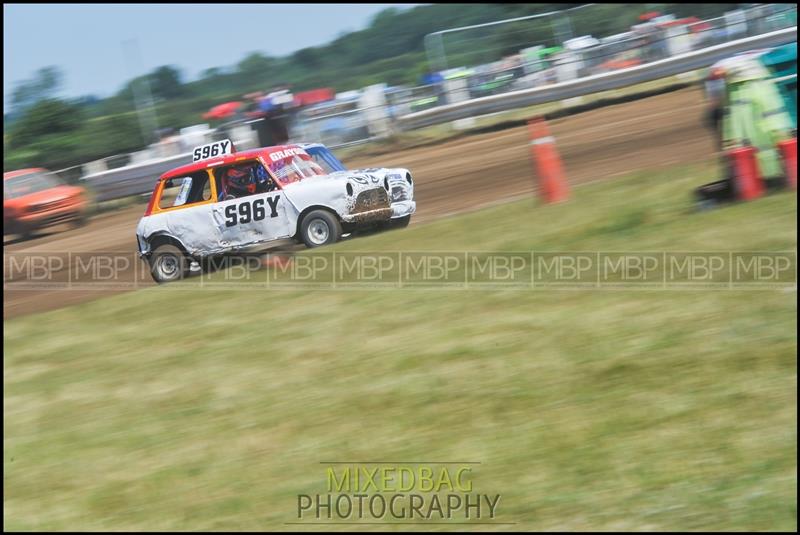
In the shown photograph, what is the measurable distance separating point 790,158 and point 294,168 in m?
4.56

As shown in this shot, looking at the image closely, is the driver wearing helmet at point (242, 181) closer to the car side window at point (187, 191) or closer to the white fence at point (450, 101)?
the car side window at point (187, 191)

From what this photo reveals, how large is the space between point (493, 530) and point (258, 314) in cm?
380

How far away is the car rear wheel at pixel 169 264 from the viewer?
29.3 feet

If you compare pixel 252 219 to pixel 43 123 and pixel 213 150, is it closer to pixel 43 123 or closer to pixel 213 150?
pixel 213 150

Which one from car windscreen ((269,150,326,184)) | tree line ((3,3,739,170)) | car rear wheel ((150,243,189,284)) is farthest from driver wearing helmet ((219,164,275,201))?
tree line ((3,3,739,170))

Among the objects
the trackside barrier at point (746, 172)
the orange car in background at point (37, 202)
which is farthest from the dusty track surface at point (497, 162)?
the trackside barrier at point (746, 172)

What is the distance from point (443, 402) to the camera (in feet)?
17.6

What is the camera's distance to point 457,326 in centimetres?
652

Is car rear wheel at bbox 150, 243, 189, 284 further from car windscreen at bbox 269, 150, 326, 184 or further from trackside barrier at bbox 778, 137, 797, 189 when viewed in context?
trackside barrier at bbox 778, 137, 797, 189

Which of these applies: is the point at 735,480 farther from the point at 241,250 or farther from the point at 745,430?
the point at 241,250

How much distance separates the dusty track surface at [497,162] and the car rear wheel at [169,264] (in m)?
0.58

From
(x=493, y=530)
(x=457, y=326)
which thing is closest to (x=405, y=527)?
(x=493, y=530)

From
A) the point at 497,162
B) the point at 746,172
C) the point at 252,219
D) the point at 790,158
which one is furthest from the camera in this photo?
the point at 497,162

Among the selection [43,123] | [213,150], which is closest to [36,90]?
[43,123]
